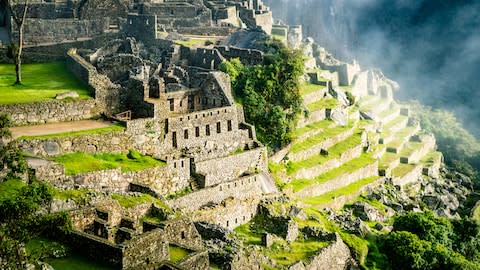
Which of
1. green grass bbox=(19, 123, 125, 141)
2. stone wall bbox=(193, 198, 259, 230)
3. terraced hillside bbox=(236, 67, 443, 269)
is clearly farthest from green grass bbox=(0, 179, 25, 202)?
terraced hillside bbox=(236, 67, 443, 269)

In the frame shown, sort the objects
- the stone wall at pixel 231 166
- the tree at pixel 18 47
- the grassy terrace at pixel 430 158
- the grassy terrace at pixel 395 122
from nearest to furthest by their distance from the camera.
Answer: the stone wall at pixel 231 166
the tree at pixel 18 47
the grassy terrace at pixel 430 158
the grassy terrace at pixel 395 122

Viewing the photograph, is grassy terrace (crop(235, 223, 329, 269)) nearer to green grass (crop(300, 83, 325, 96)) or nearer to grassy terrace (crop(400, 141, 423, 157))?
green grass (crop(300, 83, 325, 96))

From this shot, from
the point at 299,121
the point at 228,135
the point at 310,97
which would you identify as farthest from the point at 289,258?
the point at 310,97

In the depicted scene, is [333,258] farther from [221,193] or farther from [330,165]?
[330,165]

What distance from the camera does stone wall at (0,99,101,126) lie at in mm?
36688

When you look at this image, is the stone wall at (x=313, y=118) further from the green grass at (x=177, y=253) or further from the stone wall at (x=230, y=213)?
the green grass at (x=177, y=253)

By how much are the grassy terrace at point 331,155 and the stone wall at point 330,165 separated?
214mm

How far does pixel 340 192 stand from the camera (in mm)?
52750

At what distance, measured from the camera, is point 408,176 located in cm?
6994

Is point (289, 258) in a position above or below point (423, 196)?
above

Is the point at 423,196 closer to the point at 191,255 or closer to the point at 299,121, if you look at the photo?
the point at 299,121

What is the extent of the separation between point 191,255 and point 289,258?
1147 cm

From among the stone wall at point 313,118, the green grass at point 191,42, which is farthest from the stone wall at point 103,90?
the stone wall at point 313,118

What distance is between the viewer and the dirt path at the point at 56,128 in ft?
116
